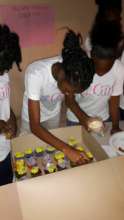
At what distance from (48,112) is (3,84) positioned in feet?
0.88

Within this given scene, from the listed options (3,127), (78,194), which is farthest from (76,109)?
(78,194)

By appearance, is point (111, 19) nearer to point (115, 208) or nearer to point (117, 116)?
point (117, 116)

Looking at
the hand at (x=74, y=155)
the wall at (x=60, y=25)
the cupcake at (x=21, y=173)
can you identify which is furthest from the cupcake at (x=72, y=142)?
the wall at (x=60, y=25)

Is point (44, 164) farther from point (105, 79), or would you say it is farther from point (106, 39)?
A: point (106, 39)

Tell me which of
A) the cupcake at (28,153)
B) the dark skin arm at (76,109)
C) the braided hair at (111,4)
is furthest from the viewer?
the braided hair at (111,4)

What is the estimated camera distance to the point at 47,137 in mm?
985

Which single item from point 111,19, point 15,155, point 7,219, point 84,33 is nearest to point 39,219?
point 7,219

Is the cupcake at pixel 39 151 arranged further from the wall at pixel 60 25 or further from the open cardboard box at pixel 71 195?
the wall at pixel 60 25

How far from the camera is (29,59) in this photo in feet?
6.43

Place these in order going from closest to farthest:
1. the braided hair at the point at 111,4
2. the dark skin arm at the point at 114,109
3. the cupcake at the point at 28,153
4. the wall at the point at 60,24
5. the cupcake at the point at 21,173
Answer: the cupcake at the point at 21,173 → the cupcake at the point at 28,153 → the dark skin arm at the point at 114,109 → the braided hair at the point at 111,4 → the wall at the point at 60,24

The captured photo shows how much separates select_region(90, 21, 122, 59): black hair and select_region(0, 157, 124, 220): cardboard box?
45cm

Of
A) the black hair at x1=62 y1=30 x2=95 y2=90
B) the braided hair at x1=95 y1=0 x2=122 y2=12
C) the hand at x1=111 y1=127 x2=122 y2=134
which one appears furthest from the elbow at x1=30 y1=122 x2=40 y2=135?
the braided hair at x1=95 y1=0 x2=122 y2=12

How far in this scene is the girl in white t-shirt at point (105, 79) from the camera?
1.08 m

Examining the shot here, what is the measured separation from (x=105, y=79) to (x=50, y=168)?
456mm
